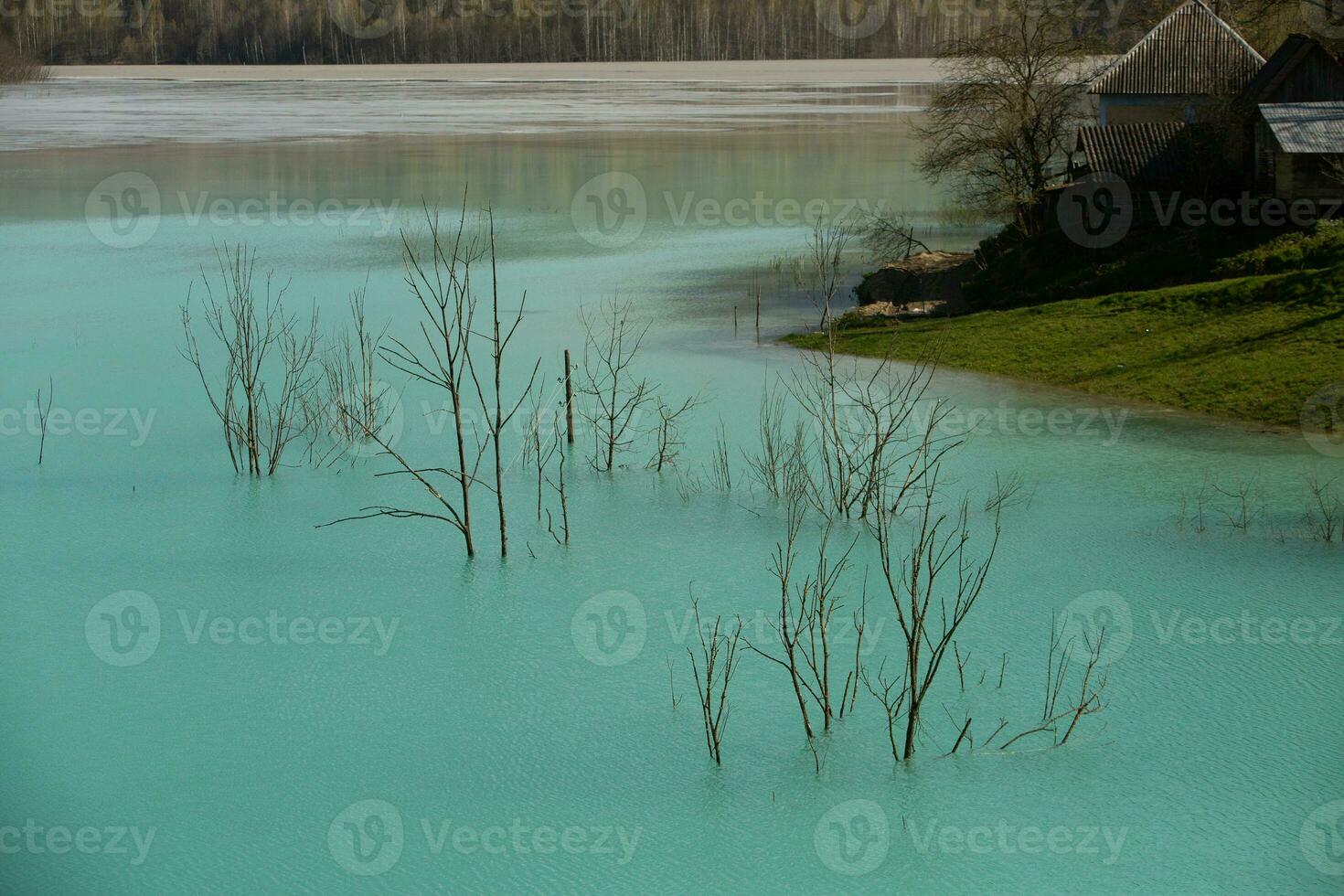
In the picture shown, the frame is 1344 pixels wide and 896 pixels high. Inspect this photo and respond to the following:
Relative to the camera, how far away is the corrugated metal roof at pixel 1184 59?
123 ft

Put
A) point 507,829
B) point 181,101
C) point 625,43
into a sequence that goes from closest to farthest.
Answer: point 507,829 → point 181,101 → point 625,43

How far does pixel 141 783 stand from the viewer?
387 inches

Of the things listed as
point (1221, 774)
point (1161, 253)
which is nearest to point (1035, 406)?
point (1161, 253)

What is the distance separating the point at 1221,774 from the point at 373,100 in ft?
229

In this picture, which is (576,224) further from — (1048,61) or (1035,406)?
(1035,406)

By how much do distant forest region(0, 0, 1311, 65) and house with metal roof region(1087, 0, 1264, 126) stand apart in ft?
219

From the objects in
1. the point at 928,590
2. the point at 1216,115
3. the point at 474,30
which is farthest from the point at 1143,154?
the point at 474,30

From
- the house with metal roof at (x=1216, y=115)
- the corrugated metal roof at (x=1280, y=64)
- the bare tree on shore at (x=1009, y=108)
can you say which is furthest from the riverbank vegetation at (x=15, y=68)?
the corrugated metal roof at (x=1280, y=64)

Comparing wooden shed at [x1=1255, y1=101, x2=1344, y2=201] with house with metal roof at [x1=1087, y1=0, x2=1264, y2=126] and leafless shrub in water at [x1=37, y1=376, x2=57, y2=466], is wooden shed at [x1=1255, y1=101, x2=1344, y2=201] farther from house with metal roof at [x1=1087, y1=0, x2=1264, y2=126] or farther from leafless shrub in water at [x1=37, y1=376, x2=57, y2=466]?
leafless shrub in water at [x1=37, y1=376, x2=57, y2=466]

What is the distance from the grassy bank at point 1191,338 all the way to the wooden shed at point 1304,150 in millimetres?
2503

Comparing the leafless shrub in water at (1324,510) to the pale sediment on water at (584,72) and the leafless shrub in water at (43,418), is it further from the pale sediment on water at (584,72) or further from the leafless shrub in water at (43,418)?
the pale sediment on water at (584,72)

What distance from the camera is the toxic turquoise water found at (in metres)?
8.95

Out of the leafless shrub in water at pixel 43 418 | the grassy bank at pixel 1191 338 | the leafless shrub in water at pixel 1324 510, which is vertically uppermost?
the grassy bank at pixel 1191 338

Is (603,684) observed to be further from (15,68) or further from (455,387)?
(15,68)
